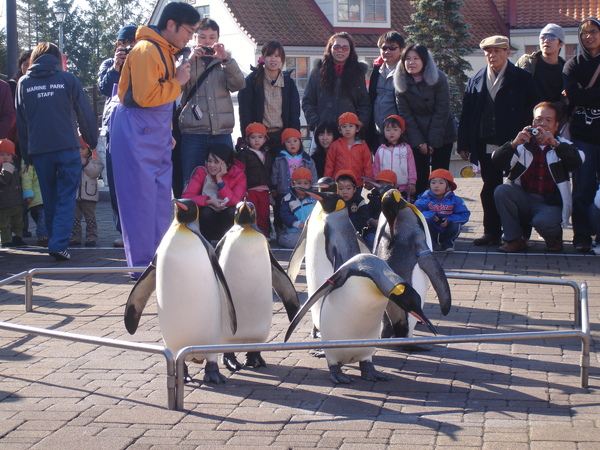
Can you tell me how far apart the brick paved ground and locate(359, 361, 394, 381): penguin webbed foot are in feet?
0.15

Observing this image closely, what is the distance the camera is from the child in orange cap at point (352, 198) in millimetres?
7859

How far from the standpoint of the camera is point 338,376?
407 cm

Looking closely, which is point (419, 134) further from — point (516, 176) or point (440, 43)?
point (440, 43)

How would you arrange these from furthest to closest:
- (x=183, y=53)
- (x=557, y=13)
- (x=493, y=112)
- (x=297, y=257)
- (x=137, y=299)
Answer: (x=557, y=13) < (x=493, y=112) < (x=183, y=53) < (x=297, y=257) < (x=137, y=299)

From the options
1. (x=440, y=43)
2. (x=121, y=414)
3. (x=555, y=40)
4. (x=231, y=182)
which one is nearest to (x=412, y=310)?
(x=121, y=414)

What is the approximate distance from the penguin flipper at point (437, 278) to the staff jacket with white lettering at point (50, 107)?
429 cm

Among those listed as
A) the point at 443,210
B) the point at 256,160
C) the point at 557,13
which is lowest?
the point at 443,210

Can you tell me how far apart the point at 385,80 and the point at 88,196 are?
3402mm

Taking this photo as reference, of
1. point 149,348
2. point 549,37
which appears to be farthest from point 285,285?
point 549,37

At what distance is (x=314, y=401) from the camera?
3779 millimetres

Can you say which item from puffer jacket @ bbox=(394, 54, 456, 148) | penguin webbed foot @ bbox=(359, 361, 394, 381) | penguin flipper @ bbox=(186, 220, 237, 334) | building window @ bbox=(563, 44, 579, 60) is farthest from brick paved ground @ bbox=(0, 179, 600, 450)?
building window @ bbox=(563, 44, 579, 60)

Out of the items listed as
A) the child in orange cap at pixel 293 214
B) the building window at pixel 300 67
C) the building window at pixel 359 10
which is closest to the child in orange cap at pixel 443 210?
the child in orange cap at pixel 293 214

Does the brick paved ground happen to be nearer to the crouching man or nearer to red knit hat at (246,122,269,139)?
the crouching man

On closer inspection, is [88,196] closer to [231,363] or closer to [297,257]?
[297,257]
